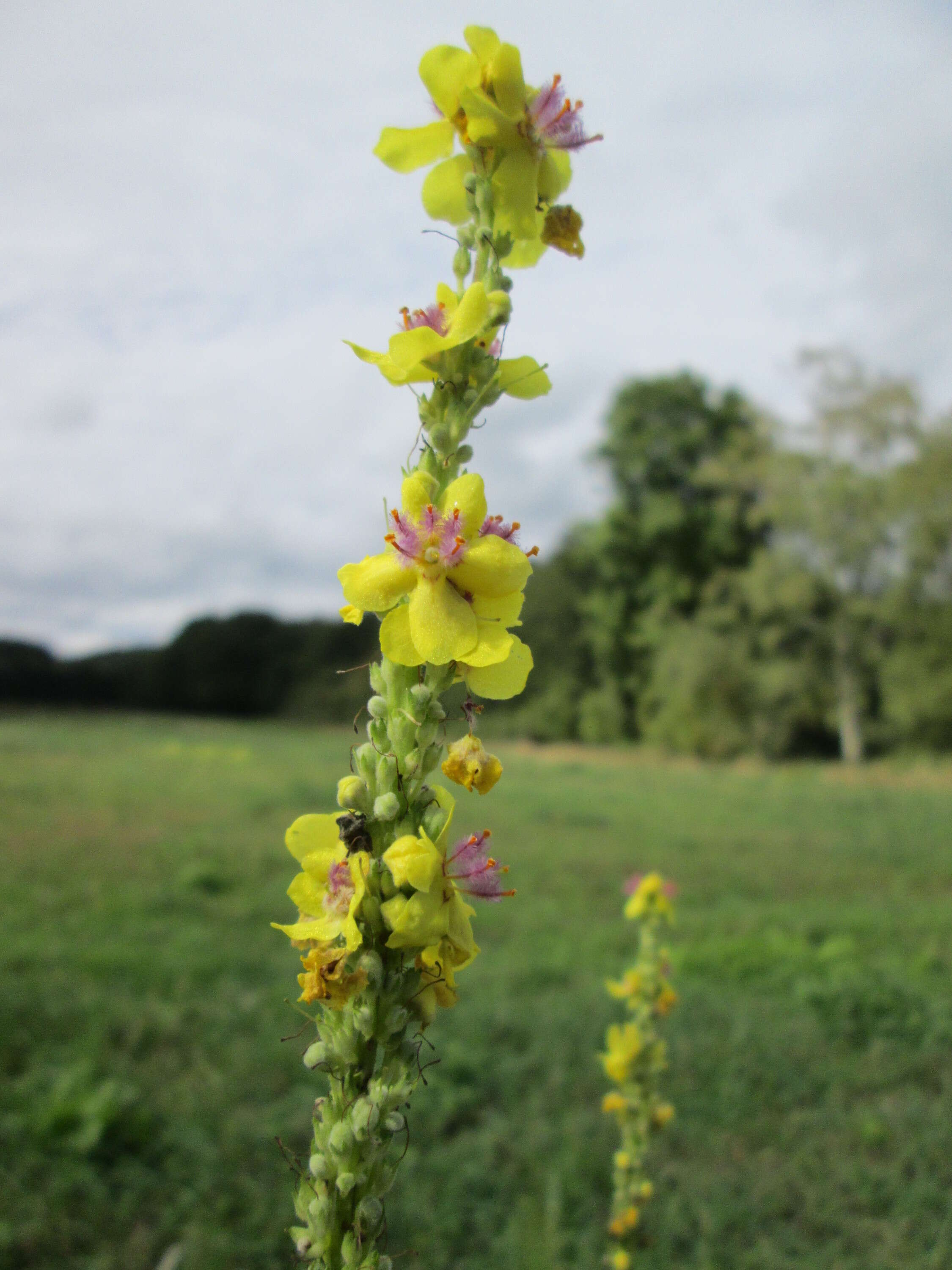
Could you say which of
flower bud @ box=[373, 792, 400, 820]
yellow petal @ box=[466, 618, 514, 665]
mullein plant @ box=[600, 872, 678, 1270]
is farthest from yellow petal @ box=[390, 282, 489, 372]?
mullein plant @ box=[600, 872, 678, 1270]

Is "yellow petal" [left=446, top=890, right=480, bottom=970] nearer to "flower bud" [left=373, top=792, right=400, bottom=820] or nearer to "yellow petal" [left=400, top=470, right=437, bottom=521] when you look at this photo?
"flower bud" [left=373, top=792, right=400, bottom=820]

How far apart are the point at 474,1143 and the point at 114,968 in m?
3.13

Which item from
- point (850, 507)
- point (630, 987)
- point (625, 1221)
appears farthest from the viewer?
point (850, 507)

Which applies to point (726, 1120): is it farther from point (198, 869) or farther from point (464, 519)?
point (198, 869)

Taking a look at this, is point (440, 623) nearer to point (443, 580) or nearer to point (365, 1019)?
point (443, 580)

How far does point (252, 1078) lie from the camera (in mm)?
4379

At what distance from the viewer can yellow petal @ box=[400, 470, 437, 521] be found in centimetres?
116

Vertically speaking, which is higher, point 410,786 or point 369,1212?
point 410,786

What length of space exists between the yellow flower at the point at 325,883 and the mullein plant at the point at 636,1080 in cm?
195

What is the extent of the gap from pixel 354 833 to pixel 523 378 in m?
0.73

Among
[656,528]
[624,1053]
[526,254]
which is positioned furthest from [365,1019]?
[656,528]

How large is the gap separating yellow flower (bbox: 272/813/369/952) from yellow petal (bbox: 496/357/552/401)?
711 millimetres

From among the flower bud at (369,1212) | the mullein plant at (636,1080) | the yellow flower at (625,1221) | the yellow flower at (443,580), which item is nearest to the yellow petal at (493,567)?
the yellow flower at (443,580)

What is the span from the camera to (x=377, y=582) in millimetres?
1143
